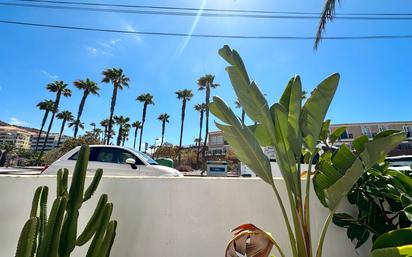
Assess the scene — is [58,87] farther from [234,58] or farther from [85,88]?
[234,58]

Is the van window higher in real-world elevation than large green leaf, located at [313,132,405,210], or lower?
higher

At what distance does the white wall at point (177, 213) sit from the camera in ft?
6.74

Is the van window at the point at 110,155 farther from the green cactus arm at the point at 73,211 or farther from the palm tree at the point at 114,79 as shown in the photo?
the palm tree at the point at 114,79

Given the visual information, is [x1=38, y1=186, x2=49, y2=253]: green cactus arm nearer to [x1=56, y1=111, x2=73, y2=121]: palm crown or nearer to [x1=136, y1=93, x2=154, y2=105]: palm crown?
[x1=136, y1=93, x2=154, y2=105]: palm crown

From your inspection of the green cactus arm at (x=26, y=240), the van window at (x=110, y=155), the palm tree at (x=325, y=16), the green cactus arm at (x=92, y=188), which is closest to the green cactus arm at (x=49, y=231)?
the green cactus arm at (x=26, y=240)

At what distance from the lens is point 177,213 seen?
225 cm

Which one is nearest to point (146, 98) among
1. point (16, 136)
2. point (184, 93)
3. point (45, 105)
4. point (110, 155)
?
point (184, 93)

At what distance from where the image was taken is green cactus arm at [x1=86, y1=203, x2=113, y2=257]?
1.68 metres

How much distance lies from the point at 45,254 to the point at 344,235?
2.72 m

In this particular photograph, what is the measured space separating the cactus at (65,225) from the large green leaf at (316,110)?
176 centimetres

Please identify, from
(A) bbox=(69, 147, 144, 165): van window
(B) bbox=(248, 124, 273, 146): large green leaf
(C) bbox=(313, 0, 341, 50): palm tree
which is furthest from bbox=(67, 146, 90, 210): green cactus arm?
(C) bbox=(313, 0, 341, 50): palm tree

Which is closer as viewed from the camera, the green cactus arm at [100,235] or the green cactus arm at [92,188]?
the green cactus arm at [100,235]

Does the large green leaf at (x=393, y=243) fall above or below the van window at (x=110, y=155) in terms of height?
below

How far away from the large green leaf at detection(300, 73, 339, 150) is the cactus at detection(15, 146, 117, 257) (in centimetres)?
176
